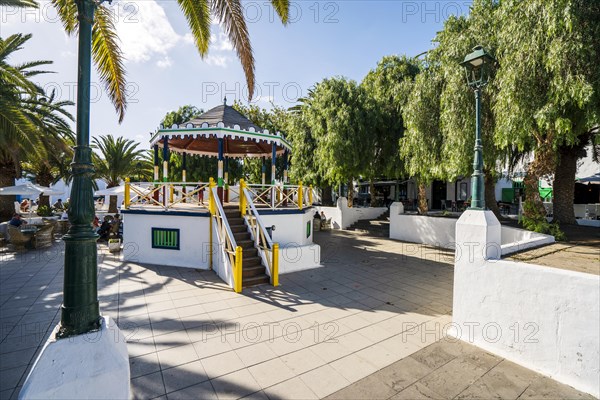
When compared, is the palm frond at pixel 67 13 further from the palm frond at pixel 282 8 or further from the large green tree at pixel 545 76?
the large green tree at pixel 545 76

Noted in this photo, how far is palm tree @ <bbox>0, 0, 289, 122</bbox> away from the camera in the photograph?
6.62 m

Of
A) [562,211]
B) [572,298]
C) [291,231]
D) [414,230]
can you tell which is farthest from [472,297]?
[562,211]

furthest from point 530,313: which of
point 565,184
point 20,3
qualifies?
point 20,3

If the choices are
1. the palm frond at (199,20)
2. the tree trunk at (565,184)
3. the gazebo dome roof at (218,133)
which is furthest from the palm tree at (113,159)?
the tree trunk at (565,184)

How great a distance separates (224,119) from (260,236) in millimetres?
5190

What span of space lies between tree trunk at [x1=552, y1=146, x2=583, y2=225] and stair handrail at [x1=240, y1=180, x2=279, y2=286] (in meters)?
12.5

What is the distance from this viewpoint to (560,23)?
274 inches

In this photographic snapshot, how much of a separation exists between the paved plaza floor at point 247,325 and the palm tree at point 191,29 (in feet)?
16.8

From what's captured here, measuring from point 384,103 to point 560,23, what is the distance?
9647mm

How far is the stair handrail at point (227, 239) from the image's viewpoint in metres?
7.16

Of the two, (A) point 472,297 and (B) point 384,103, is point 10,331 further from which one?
(B) point 384,103

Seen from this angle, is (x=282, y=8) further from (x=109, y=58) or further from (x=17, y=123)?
(x=17, y=123)

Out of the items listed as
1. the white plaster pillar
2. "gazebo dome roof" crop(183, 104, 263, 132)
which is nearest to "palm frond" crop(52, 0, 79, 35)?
"gazebo dome roof" crop(183, 104, 263, 132)

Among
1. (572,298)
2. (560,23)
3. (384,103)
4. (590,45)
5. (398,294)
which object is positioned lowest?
(398,294)
